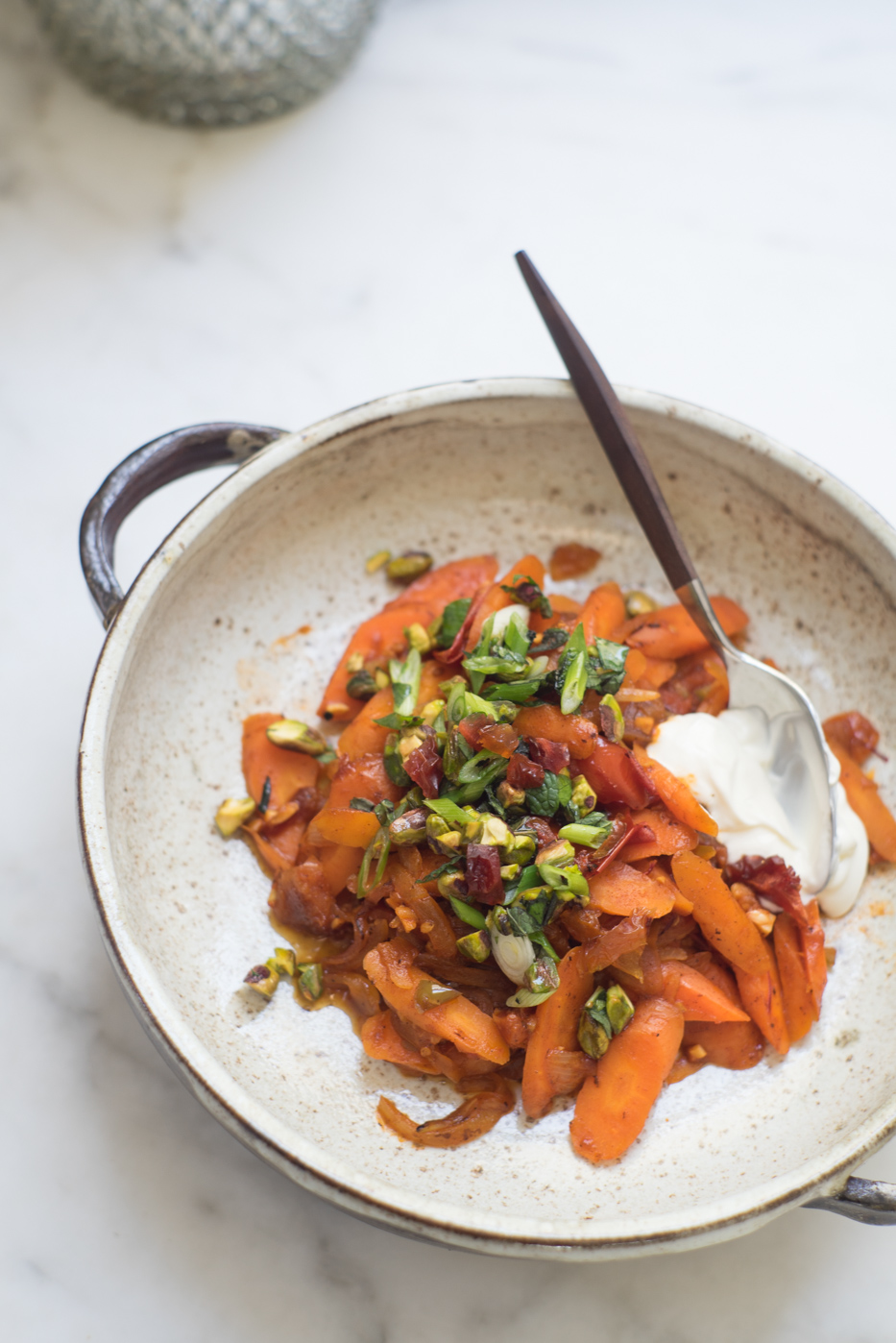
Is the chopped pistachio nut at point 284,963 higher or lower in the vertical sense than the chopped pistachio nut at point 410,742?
lower

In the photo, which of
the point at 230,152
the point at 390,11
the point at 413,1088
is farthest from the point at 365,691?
the point at 390,11

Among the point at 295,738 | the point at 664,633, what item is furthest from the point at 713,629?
the point at 295,738

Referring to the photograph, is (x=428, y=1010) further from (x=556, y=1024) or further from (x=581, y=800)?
(x=581, y=800)

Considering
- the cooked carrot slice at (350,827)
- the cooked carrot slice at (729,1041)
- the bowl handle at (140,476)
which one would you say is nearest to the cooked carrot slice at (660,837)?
the cooked carrot slice at (729,1041)

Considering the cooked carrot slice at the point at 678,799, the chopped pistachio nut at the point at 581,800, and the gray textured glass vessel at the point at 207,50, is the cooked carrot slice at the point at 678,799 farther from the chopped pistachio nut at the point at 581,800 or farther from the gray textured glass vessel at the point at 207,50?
the gray textured glass vessel at the point at 207,50

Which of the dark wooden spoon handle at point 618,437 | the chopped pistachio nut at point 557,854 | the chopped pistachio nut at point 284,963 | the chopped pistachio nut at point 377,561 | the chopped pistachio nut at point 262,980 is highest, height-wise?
the dark wooden spoon handle at point 618,437
